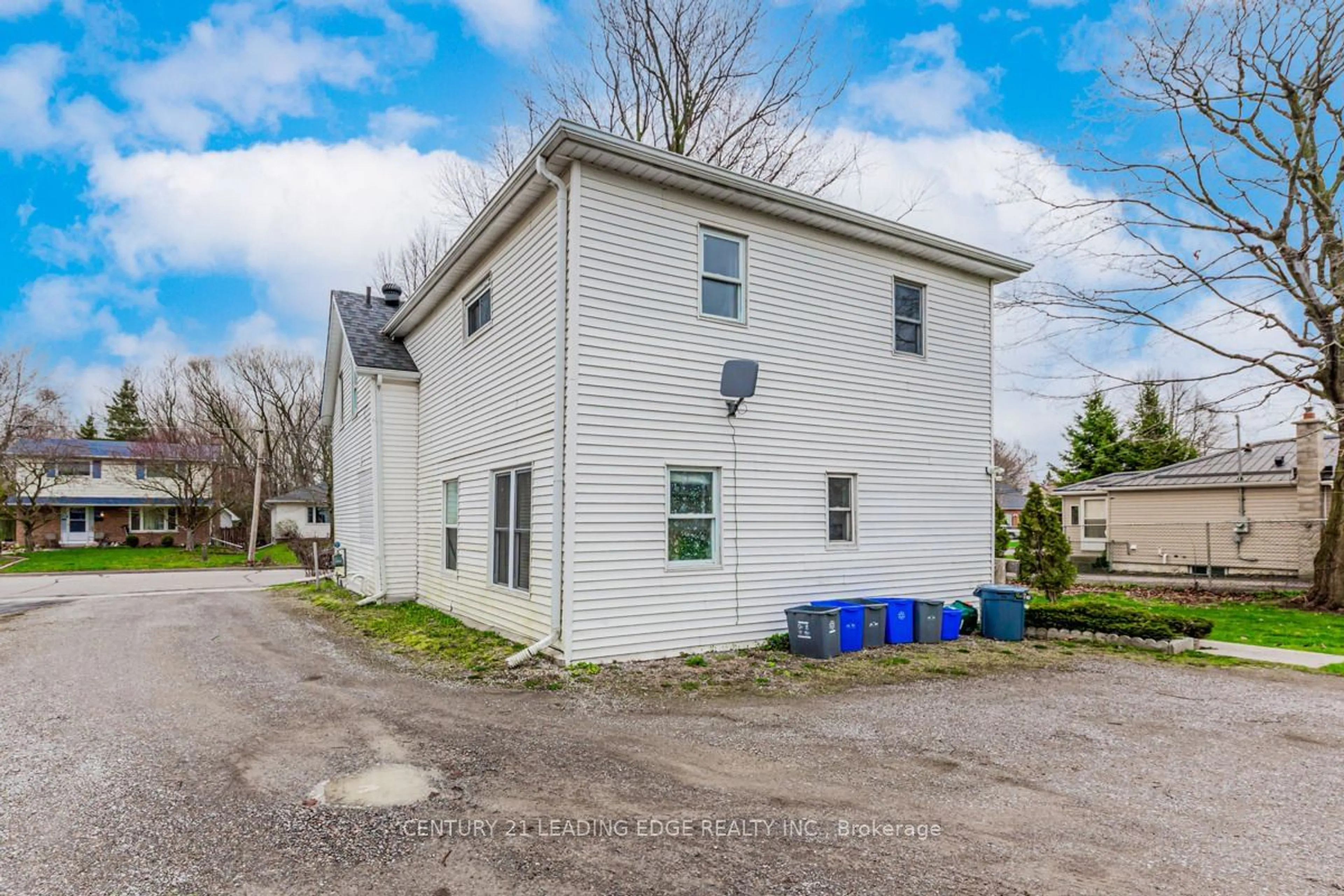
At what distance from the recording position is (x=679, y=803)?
13.3ft

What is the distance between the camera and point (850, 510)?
9.66 meters

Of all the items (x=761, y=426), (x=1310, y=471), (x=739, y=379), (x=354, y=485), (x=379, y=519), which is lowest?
(x=379, y=519)

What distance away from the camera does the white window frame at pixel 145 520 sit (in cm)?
3903

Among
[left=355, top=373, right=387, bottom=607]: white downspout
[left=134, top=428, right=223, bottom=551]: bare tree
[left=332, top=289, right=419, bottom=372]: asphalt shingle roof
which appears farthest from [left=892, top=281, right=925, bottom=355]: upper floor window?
[left=134, top=428, right=223, bottom=551]: bare tree

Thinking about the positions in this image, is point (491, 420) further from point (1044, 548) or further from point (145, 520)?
point (145, 520)

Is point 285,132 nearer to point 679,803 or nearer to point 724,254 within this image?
point 724,254

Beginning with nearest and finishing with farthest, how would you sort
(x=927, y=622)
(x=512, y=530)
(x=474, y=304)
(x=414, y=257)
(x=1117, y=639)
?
(x=512, y=530), (x=927, y=622), (x=1117, y=639), (x=474, y=304), (x=414, y=257)

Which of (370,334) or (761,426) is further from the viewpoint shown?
(370,334)

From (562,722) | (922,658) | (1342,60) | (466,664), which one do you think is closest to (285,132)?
(466,664)

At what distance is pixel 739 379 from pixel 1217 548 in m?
21.0

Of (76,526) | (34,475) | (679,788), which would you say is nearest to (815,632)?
(679,788)

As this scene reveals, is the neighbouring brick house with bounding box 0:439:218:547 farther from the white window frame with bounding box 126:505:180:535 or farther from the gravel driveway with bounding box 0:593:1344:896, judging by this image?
the gravel driveway with bounding box 0:593:1344:896

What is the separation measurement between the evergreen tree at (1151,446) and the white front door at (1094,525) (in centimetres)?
359

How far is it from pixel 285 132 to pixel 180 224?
21.6 feet
